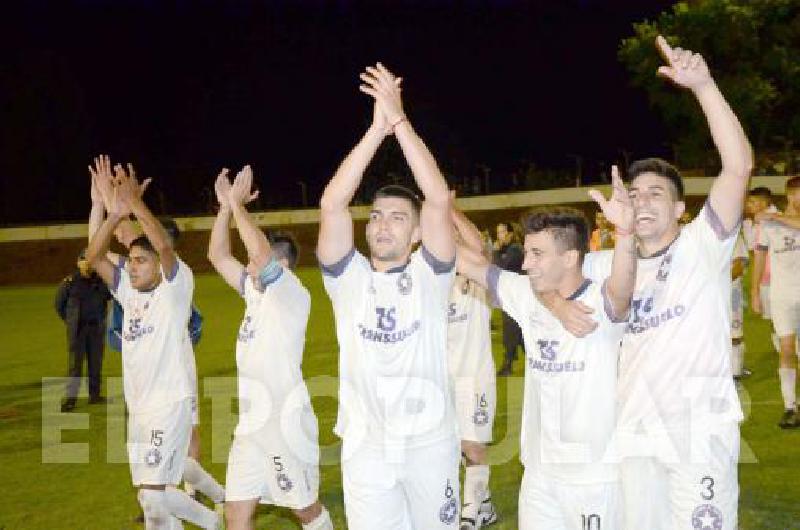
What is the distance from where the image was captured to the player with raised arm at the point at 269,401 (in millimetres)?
6664

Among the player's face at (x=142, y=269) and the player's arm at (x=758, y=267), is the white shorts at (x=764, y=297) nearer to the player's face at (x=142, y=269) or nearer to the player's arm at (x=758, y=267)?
the player's arm at (x=758, y=267)

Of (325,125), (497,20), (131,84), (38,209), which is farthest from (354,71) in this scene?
(38,209)

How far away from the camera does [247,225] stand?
6418 mm

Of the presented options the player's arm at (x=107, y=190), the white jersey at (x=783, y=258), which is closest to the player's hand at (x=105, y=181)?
the player's arm at (x=107, y=190)

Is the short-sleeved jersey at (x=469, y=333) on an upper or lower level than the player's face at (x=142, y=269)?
lower

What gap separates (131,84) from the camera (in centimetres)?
8406

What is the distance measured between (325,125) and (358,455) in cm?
8913

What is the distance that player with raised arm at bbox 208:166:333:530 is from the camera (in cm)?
666

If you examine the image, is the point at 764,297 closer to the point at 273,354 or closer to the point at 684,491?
the point at 273,354

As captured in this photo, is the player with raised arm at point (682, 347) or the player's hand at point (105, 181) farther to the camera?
the player's hand at point (105, 181)

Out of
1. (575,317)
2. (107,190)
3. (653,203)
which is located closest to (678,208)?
(653,203)

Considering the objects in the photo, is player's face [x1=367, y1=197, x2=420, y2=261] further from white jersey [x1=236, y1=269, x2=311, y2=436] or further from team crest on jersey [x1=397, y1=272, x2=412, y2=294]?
white jersey [x1=236, y1=269, x2=311, y2=436]

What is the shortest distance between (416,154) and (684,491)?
220 cm

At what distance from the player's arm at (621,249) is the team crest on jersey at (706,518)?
41.8 inches
